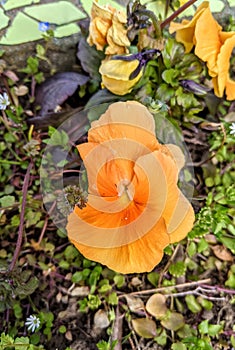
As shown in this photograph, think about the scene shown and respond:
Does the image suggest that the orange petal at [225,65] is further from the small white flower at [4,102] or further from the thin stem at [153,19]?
the small white flower at [4,102]

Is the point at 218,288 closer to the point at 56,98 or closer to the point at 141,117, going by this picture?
the point at 141,117

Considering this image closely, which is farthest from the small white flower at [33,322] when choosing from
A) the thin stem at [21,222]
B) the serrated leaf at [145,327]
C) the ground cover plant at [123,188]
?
the serrated leaf at [145,327]

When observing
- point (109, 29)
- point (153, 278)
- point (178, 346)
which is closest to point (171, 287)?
point (153, 278)

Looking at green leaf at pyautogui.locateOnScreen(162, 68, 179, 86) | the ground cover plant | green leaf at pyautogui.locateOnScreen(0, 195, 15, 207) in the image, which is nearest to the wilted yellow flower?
the ground cover plant

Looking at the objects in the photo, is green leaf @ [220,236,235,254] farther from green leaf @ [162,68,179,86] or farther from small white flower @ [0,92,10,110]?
small white flower @ [0,92,10,110]

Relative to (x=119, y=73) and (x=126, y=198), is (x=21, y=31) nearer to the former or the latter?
(x=119, y=73)

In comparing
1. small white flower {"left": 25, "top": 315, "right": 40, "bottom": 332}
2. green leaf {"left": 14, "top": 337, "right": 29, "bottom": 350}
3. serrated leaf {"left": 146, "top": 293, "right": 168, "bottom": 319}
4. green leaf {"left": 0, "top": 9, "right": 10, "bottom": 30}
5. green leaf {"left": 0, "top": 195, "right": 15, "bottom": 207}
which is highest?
green leaf {"left": 0, "top": 9, "right": 10, "bottom": 30}
